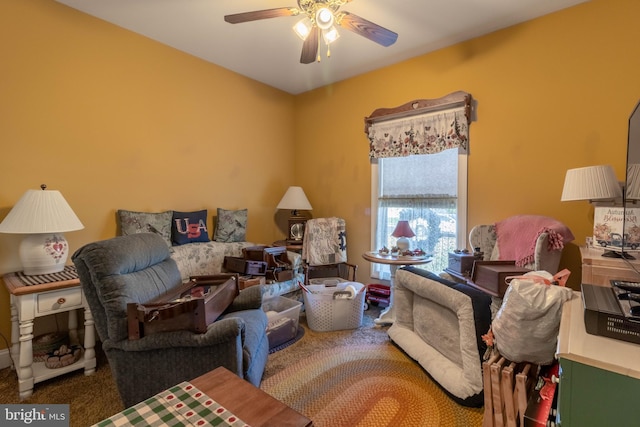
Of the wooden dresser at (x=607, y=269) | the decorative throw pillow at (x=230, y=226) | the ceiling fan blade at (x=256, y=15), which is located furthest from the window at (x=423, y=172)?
the ceiling fan blade at (x=256, y=15)

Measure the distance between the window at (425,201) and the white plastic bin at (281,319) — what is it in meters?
1.28

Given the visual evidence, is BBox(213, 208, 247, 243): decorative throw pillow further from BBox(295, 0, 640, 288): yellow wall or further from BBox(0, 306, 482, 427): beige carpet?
BBox(295, 0, 640, 288): yellow wall

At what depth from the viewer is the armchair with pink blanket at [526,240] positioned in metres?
2.14

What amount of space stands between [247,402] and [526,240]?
2.26 metres

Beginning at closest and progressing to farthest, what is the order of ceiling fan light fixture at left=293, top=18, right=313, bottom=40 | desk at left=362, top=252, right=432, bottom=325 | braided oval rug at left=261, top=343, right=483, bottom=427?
braided oval rug at left=261, top=343, right=483, bottom=427 < ceiling fan light fixture at left=293, top=18, right=313, bottom=40 < desk at left=362, top=252, right=432, bottom=325

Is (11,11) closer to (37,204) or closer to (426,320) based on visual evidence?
(37,204)

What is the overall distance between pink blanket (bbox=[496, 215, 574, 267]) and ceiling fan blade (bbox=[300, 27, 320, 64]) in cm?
205

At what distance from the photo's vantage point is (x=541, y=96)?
257cm

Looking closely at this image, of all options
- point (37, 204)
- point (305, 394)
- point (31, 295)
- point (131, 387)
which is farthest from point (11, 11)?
point (305, 394)

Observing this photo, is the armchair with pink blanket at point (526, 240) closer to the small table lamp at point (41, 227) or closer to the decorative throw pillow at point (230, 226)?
the decorative throw pillow at point (230, 226)

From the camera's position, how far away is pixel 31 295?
74.2 inches

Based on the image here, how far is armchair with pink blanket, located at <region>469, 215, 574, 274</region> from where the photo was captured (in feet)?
7.01

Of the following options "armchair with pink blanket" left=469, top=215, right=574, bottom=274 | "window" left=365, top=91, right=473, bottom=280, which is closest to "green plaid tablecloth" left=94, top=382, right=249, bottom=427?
"armchair with pink blanket" left=469, top=215, right=574, bottom=274

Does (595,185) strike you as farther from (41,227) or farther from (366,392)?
(41,227)
